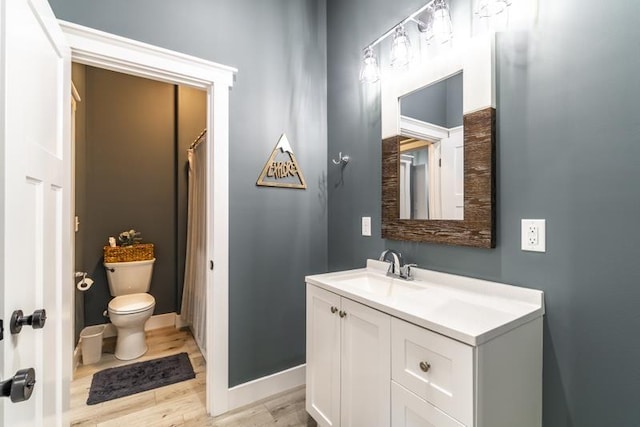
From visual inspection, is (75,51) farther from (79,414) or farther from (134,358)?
(134,358)

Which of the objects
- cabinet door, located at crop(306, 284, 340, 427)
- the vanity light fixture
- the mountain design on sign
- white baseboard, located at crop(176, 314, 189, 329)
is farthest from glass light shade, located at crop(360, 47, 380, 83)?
white baseboard, located at crop(176, 314, 189, 329)

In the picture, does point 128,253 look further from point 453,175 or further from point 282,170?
point 453,175

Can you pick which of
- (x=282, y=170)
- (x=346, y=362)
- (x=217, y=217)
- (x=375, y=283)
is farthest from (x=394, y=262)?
(x=217, y=217)

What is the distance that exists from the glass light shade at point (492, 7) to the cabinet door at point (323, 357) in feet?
4.46

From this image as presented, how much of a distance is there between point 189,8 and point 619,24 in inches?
78.2

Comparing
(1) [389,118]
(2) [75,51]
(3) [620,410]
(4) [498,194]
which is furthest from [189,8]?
(3) [620,410]

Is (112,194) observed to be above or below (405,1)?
below

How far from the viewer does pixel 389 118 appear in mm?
1729

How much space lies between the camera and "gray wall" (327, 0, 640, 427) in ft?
3.08

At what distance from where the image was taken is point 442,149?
4.79 feet

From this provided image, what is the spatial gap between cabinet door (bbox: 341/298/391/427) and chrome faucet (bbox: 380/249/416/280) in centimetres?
42

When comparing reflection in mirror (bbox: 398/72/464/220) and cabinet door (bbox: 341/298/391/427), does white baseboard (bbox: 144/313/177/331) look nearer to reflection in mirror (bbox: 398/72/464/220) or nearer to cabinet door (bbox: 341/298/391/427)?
cabinet door (bbox: 341/298/391/427)

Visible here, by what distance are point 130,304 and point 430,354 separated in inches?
99.5

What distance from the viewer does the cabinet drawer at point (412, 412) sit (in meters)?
0.93
